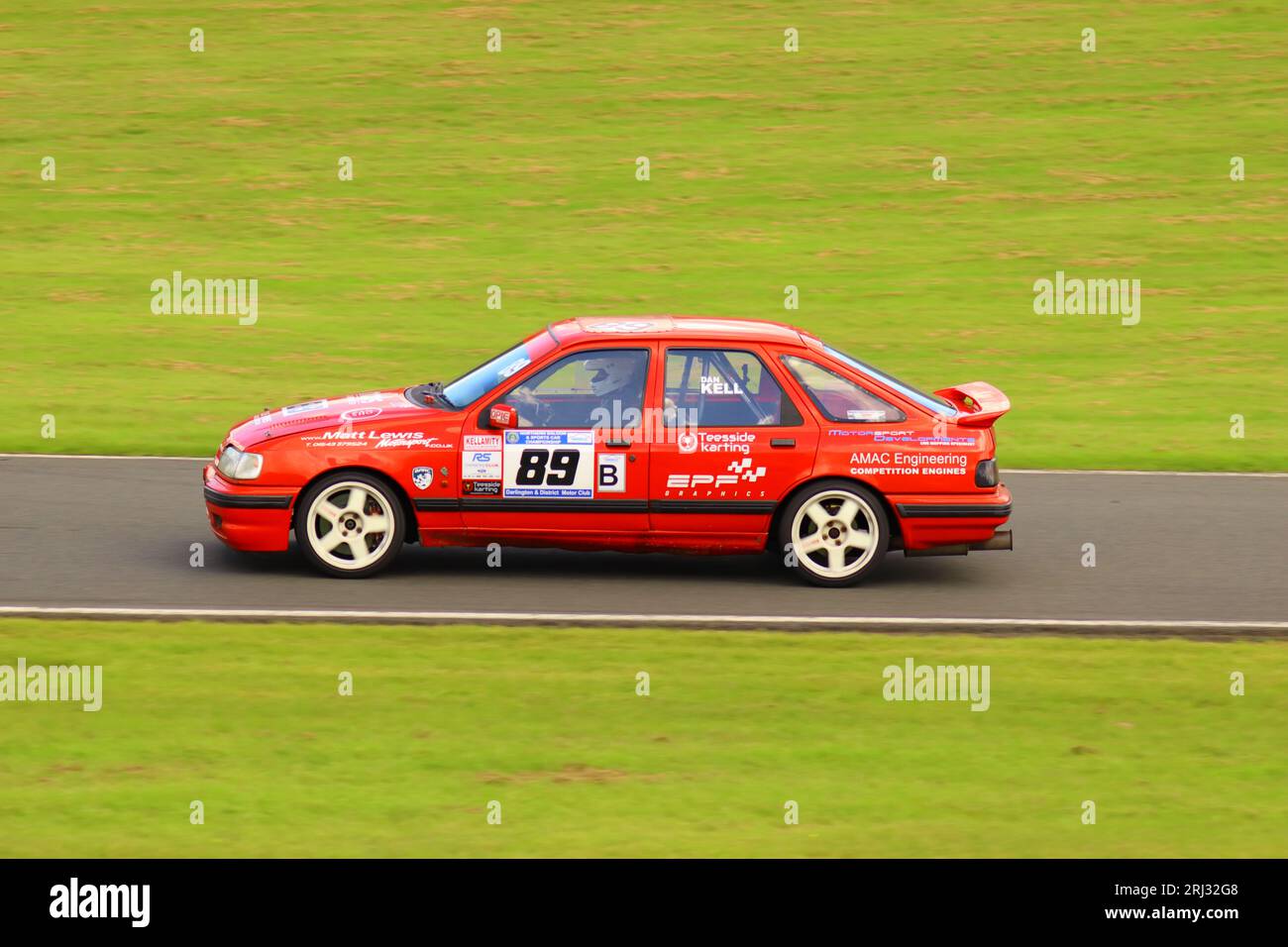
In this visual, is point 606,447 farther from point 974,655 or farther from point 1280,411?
point 1280,411

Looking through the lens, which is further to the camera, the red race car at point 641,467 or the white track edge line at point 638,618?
the red race car at point 641,467

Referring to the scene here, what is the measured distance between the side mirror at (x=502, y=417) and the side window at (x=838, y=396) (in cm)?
171

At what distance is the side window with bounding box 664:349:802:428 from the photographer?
34.3ft

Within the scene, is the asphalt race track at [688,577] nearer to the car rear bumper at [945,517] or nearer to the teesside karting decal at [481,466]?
the car rear bumper at [945,517]

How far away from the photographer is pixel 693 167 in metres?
24.0

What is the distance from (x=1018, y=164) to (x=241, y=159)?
36.4ft

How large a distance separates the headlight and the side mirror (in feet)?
4.65

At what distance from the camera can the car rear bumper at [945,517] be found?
34.5ft

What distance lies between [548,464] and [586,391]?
0.53 metres

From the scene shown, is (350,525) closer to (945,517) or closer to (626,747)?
(626,747)

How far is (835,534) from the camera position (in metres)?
10.6

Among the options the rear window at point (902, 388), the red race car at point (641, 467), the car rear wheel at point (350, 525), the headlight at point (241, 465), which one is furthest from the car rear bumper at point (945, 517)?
the headlight at point (241, 465)

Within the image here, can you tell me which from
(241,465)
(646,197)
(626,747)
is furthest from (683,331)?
(646,197)

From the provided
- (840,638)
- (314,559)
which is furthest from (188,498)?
(840,638)
